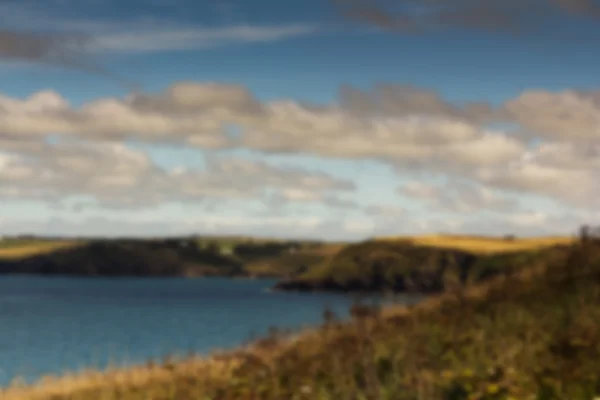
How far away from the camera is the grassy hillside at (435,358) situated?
32.2 ft

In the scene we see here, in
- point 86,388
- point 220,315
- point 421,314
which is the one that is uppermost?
point 421,314

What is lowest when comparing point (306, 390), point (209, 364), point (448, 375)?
point (209, 364)

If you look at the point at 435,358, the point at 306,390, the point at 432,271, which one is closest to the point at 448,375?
the point at 435,358

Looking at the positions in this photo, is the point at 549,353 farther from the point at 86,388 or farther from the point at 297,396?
the point at 86,388

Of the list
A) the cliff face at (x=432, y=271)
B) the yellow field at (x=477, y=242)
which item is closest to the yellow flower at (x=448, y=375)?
the cliff face at (x=432, y=271)

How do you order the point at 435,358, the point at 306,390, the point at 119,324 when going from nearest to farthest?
the point at 306,390
the point at 435,358
the point at 119,324

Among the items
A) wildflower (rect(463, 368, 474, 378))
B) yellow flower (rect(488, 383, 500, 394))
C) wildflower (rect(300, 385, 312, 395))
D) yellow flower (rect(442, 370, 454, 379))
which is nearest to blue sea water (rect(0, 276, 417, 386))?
wildflower (rect(300, 385, 312, 395))

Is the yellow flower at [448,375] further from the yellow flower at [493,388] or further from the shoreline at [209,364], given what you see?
the shoreline at [209,364]

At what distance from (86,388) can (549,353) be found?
257 inches

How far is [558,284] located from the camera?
1485 centimetres

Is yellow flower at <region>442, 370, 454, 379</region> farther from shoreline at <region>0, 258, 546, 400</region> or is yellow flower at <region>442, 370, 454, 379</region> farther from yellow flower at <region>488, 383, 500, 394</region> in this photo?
shoreline at <region>0, 258, 546, 400</region>

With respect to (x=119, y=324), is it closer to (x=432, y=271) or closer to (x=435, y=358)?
(x=432, y=271)

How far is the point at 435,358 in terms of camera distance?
11523 millimetres

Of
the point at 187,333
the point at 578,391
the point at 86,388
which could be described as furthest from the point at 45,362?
the point at 578,391
